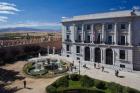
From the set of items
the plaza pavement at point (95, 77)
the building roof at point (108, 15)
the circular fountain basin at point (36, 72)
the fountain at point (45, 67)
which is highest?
the building roof at point (108, 15)

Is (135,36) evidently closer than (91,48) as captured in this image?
Yes

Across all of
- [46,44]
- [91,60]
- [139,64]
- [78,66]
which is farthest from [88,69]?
[46,44]

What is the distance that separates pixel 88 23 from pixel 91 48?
708 cm

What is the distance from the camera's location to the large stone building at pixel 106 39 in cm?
5028

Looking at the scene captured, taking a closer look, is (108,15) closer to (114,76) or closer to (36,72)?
(114,76)

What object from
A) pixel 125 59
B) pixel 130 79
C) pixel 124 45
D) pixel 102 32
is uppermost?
pixel 102 32

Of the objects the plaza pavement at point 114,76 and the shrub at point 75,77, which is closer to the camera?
the plaza pavement at point 114,76

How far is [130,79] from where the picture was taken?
44.5 meters

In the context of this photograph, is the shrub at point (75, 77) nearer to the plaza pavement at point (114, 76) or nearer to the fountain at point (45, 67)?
the plaza pavement at point (114, 76)

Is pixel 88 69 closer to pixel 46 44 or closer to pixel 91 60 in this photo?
pixel 91 60

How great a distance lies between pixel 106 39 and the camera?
183 feet

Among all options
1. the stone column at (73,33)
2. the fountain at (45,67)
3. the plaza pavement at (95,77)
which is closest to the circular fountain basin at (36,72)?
the fountain at (45,67)

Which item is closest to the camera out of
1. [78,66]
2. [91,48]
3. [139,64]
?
[139,64]

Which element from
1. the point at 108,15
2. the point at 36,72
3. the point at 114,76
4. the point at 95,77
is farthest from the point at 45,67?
the point at 108,15
